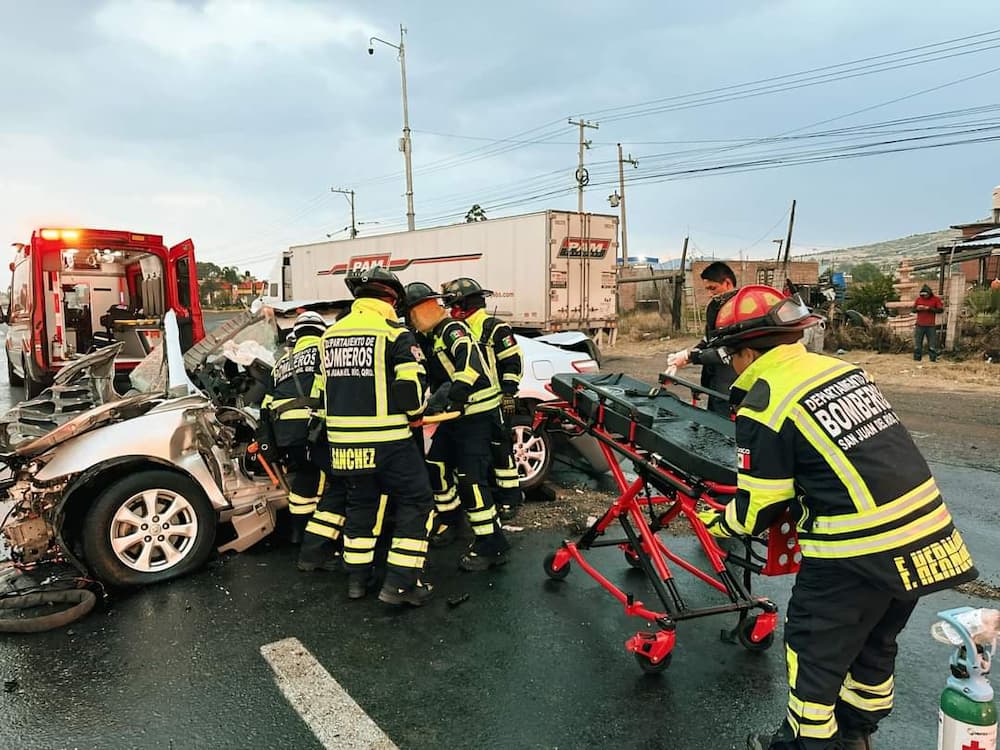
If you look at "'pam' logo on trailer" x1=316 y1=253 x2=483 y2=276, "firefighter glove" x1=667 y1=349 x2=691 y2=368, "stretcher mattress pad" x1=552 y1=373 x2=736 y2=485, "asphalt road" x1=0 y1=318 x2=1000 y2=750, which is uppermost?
"'pam' logo on trailer" x1=316 y1=253 x2=483 y2=276

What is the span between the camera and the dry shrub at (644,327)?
20.5 meters

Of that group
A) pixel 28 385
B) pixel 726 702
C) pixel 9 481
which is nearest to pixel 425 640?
pixel 726 702

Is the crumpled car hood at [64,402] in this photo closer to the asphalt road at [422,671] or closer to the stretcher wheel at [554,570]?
the asphalt road at [422,671]

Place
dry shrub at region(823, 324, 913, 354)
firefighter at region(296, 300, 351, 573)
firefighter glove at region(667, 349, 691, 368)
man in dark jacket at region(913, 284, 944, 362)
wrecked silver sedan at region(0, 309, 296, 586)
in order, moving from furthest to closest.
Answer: dry shrub at region(823, 324, 913, 354)
man in dark jacket at region(913, 284, 944, 362)
firefighter at region(296, 300, 351, 573)
firefighter glove at region(667, 349, 691, 368)
wrecked silver sedan at region(0, 309, 296, 586)

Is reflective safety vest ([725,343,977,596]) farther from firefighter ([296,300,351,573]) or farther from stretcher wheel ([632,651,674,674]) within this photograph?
firefighter ([296,300,351,573])

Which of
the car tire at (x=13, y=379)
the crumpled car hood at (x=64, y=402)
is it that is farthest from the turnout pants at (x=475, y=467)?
the car tire at (x=13, y=379)

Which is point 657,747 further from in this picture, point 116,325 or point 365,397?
point 116,325

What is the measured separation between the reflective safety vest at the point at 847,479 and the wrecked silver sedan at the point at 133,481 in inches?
124

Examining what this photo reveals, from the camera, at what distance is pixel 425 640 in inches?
126

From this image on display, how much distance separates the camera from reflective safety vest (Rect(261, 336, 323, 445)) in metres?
3.94

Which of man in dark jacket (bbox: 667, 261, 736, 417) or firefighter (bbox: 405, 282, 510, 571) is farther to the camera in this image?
man in dark jacket (bbox: 667, 261, 736, 417)

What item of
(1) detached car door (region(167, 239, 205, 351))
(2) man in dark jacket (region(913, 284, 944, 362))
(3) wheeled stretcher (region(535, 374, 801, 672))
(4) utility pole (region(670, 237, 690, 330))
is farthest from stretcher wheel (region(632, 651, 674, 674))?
(4) utility pole (region(670, 237, 690, 330))

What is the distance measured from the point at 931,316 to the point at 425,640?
12.9 m

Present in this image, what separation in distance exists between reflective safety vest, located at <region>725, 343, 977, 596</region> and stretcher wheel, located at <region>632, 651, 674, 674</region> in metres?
1.04
